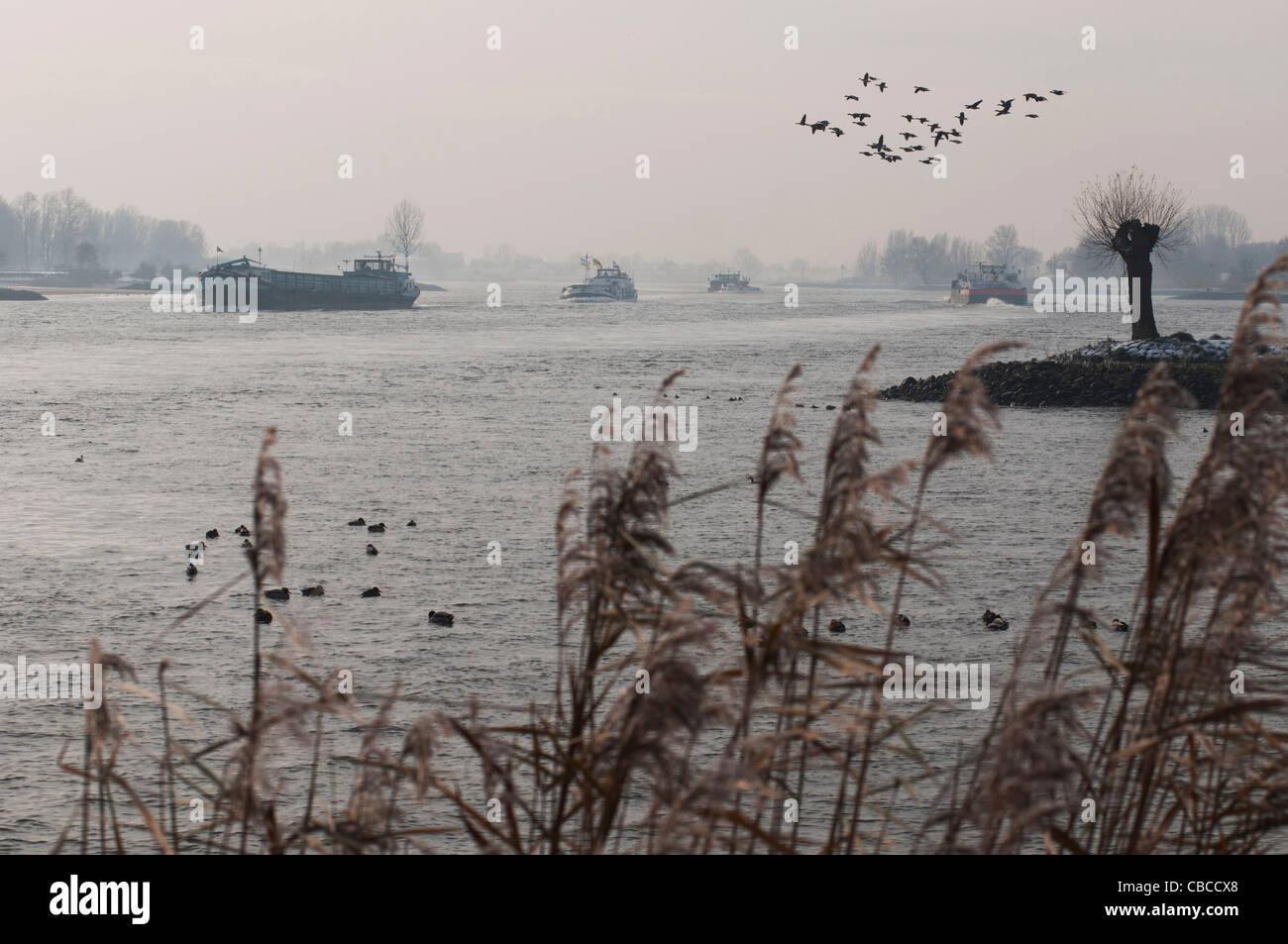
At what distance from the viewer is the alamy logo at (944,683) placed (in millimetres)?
11180

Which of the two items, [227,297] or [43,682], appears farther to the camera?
[227,297]

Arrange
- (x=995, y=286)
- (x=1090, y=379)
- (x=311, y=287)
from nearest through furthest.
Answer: (x=1090, y=379)
(x=311, y=287)
(x=995, y=286)

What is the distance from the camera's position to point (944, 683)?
1142cm

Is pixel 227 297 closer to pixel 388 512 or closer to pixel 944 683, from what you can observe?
pixel 388 512

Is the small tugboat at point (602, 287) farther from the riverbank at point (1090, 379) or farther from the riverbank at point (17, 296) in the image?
the riverbank at point (1090, 379)
